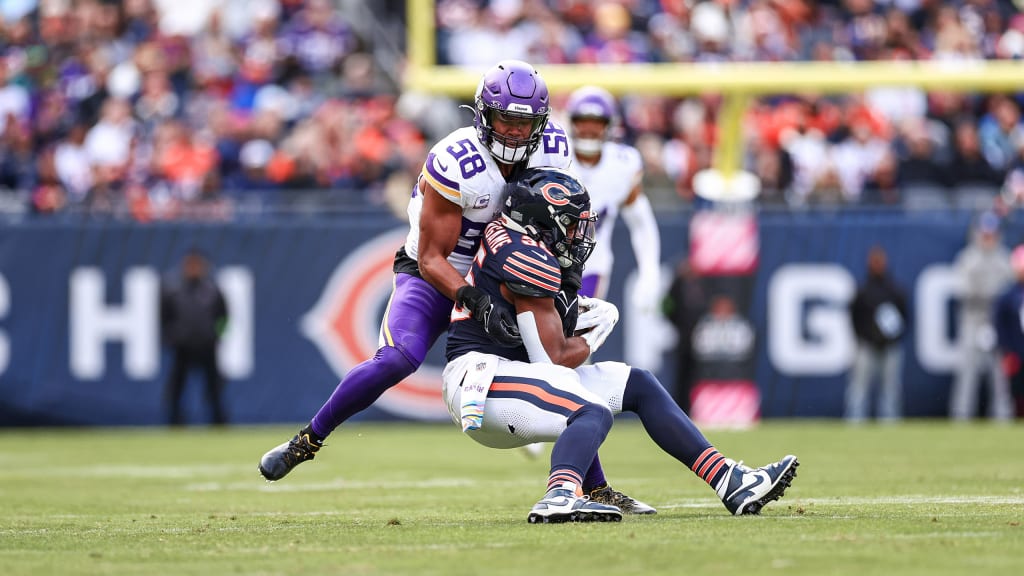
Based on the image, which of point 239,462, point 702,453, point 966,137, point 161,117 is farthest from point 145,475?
point 966,137

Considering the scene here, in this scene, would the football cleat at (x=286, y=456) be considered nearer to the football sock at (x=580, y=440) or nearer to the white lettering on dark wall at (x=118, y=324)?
the football sock at (x=580, y=440)

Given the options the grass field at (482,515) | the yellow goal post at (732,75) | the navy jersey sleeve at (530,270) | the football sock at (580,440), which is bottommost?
the grass field at (482,515)

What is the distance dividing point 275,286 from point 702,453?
10.1 meters

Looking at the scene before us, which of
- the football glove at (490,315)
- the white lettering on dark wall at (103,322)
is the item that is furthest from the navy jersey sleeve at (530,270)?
the white lettering on dark wall at (103,322)

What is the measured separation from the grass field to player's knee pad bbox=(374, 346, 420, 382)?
1.86 ft

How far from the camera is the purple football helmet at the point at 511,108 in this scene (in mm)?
6105

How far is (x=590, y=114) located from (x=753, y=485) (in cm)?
367

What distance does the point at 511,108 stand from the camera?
6.08 meters

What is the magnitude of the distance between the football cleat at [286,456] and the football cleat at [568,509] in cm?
113

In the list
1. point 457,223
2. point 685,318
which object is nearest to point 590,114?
point 457,223

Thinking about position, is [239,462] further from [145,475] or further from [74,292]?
[74,292]

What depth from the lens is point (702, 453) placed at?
237 inches

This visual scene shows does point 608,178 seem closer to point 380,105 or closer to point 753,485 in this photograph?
point 753,485

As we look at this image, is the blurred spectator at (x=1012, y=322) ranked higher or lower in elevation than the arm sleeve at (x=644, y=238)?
lower
